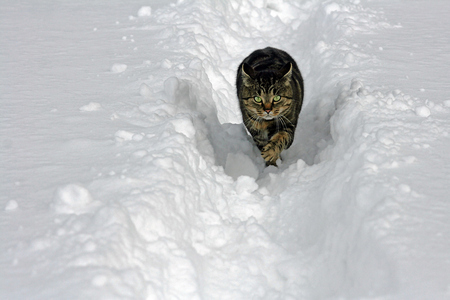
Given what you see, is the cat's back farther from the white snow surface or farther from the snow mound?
the snow mound

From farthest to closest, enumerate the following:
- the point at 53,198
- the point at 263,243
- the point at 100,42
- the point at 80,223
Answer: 1. the point at 100,42
2. the point at 263,243
3. the point at 53,198
4. the point at 80,223

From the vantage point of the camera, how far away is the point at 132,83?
481 cm

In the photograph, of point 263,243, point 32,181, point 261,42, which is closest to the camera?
point 32,181

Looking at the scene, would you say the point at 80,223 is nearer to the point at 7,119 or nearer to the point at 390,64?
the point at 7,119

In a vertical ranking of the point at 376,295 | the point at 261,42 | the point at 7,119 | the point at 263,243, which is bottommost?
the point at 261,42

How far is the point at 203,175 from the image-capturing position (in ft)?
12.4

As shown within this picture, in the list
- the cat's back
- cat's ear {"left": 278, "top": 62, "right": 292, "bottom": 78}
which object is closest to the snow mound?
cat's ear {"left": 278, "top": 62, "right": 292, "bottom": 78}

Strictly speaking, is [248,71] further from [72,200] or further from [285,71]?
[72,200]

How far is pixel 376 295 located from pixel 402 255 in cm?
27

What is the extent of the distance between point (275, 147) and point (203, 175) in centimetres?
105

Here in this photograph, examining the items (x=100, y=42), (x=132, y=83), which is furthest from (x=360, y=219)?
(x=100, y=42)

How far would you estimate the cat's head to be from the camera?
14.9 feet

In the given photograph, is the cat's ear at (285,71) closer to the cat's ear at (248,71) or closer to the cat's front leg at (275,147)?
the cat's ear at (248,71)

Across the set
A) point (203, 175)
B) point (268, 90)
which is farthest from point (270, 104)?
point (203, 175)
